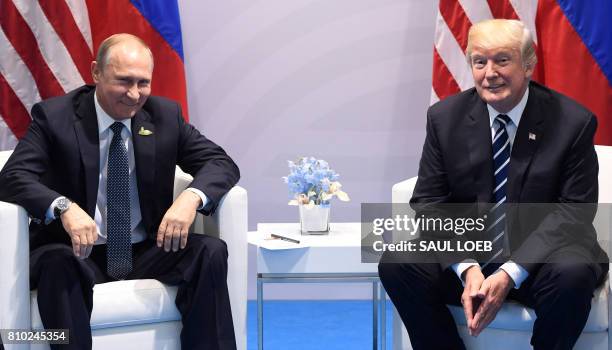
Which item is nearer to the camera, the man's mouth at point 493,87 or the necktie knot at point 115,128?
the man's mouth at point 493,87

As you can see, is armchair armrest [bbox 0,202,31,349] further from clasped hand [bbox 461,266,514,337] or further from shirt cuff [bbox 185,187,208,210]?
clasped hand [bbox 461,266,514,337]

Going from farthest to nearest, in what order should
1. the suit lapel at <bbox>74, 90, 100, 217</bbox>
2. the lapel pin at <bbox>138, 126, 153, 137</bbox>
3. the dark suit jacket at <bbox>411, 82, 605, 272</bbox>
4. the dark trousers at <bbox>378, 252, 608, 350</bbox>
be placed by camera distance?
the lapel pin at <bbox>138, 126, 153, 137</bbox> < the suit lapel at <bbox>74, 90, 100, 217</bbox> < the dark suit jacket at <bbox>411, 82, 605, 272</bbox> < the dark trousers at <bbox>378, 252, 608, 350</bbox>

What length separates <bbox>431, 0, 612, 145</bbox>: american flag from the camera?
14.2 feet

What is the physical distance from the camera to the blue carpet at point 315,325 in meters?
4.24

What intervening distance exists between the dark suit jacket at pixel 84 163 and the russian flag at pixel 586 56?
183 centimetres

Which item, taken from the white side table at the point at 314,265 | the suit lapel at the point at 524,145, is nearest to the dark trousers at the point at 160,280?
the white side table at the point at 314,265

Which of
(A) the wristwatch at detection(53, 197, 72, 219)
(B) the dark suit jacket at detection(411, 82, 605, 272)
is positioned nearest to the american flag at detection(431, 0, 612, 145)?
(B) the dark suit jacket at detection(411, 82, 605, 272)

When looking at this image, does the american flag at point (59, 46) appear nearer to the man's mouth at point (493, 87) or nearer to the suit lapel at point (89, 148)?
the suit lapel at point (89, 148)

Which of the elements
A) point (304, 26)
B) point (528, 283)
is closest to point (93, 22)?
point (304, 26)

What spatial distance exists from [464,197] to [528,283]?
0.39 metres

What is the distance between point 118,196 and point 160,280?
366mm

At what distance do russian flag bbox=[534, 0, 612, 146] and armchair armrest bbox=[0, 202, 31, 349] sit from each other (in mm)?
2604

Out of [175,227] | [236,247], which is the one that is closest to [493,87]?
[236,247]

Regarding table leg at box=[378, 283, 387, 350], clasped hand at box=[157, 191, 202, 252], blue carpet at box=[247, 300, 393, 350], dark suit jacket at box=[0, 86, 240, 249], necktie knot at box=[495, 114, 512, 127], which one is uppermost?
necktie knot at box=[495, 114, 512, 127]
